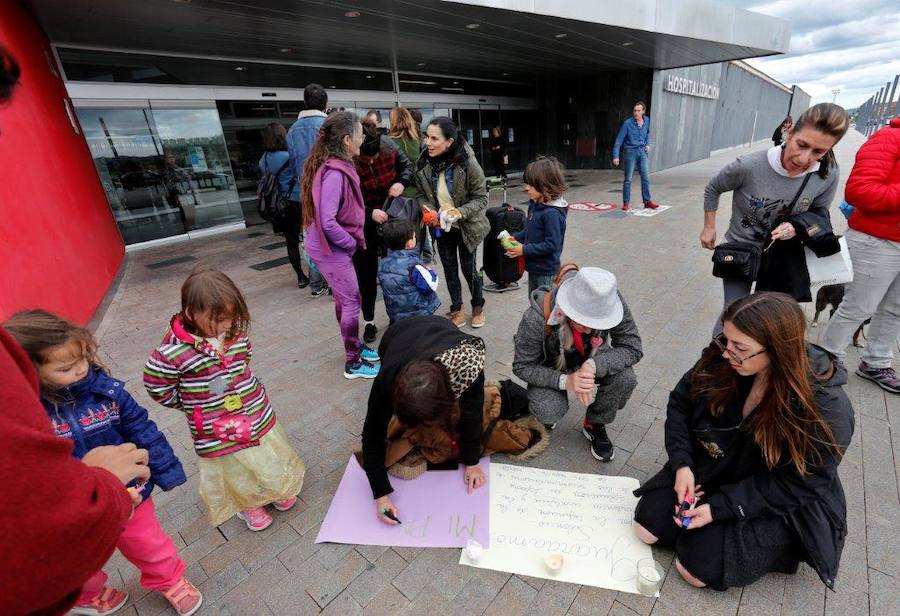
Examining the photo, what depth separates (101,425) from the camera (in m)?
1.53

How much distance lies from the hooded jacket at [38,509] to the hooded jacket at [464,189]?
3118 millimetres

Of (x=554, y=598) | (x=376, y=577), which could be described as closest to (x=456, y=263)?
(x=376, y=577)

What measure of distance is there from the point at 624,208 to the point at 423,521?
8.03 metres

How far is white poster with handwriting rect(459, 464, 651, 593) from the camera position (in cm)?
183

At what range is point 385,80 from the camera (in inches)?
428

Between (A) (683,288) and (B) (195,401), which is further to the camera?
(A) (683,288)

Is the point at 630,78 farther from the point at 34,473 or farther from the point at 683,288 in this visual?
the point at 34,473

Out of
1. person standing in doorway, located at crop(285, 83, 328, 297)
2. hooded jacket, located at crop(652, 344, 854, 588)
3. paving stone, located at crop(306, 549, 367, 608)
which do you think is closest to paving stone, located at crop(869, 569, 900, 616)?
hooded jacket, located at crop(652, 344, 854, 588)

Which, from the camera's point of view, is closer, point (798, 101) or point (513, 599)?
point (513, 599)

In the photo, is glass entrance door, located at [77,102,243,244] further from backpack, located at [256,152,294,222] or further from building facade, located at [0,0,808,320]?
backpack, located at [256,152,294,222]

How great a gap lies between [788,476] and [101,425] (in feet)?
8.29

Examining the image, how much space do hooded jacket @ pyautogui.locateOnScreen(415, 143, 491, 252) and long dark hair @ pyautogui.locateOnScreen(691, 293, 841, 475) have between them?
2338 mm

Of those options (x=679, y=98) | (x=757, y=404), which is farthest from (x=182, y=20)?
(x=679, y=98)

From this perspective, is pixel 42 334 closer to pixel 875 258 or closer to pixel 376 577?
pixel 376 577
